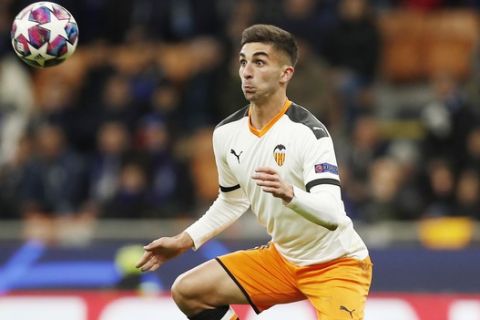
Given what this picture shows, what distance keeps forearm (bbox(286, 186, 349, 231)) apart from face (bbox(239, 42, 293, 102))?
664mm

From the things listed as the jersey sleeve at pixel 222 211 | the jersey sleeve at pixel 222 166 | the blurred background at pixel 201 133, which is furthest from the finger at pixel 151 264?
the blurred background at pixel 201 133

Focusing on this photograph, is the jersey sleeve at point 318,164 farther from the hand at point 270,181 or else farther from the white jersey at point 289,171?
the hand at point 270,181

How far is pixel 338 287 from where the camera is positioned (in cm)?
Answer: 656

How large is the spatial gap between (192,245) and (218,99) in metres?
6.23

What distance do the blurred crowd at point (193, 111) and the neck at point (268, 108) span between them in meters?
5.14

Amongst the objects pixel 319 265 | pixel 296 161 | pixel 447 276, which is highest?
pixel 296 161

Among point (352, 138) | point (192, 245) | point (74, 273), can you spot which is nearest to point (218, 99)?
point (352, 138)

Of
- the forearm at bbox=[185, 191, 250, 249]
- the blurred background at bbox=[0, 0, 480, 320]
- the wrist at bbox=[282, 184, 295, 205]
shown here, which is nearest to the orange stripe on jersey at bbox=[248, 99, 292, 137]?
the forearm at bbox=[185, 191, 250, 249]

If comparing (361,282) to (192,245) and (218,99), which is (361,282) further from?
(218,99)

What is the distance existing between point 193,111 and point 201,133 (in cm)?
46

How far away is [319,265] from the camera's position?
667 centimetres

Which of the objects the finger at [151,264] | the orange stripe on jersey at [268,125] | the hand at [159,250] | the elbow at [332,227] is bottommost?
the finger at [151,264]

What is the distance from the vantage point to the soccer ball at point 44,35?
23.0 ft

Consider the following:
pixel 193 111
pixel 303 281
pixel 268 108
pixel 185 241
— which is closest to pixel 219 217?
pixel 185 241
